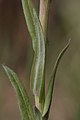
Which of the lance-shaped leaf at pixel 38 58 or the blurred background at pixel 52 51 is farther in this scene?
the blurred background at pixel 52 51

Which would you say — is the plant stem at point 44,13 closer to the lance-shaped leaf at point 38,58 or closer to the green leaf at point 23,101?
the lance-shaped leaf at point 38,58

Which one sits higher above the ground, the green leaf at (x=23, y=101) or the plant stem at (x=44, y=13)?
the plant stem at (x=44, y=13)

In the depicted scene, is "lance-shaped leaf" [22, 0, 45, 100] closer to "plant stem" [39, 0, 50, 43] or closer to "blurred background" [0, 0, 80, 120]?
"plant stem" [39, 0, 50, 43]

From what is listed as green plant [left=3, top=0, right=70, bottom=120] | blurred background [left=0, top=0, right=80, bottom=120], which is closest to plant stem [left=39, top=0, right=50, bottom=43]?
green plant [left=3, top=0, right=70, bottom=120]

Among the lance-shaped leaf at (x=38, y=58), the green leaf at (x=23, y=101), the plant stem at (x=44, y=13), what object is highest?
the plant stem at (x=44, y=13)

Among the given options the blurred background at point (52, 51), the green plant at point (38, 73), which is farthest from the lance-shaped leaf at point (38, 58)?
the blurred background at point (52, 51)

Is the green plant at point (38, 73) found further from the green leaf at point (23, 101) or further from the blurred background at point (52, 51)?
the blurred background at point (52, 51)
